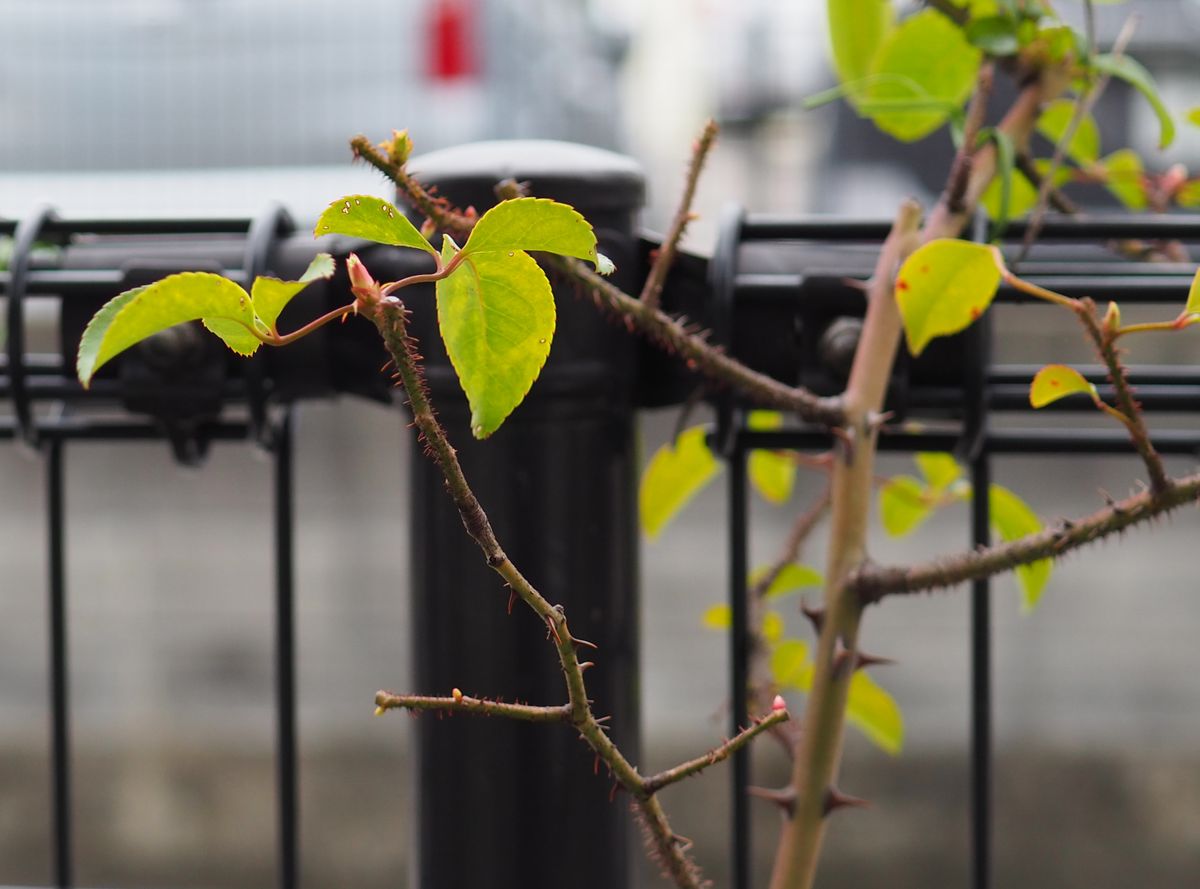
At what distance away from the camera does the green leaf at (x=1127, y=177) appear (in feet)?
1.54

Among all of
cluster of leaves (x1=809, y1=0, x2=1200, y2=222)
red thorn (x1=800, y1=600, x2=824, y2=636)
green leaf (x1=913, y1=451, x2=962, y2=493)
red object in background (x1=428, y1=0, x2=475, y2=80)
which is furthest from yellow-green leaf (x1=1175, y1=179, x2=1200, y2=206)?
red object in background (x1=428, y1=0, x2=475, y2=80)

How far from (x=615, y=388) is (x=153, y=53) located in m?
2.76

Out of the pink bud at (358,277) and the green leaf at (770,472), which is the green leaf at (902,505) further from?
the pink bud at (358,277)

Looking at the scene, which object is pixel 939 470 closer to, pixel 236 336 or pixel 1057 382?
pixel 1057 382

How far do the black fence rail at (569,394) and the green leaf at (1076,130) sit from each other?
59mm

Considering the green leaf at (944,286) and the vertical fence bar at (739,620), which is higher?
the green leaf at (944,286)

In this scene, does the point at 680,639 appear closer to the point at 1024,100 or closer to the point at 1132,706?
the point at 1132,706

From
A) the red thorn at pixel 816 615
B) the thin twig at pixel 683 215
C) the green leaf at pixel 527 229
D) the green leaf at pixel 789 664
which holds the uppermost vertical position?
the thin twig at pixel 683 215

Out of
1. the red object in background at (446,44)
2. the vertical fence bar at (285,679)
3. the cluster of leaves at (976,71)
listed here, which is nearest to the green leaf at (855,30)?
the cluster of leaves at (976,71)

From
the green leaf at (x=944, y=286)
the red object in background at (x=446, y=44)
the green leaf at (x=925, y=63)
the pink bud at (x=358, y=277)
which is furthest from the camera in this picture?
the red object in background at (x=446, y=44)

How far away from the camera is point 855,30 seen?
16.6 inches

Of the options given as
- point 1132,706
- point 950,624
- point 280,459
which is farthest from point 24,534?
point 280,459

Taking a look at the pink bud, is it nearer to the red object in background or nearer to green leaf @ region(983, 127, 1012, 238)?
green leaf @ region(983, 127, 1012, 238)

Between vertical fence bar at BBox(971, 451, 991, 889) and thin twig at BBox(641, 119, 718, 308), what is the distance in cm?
12
